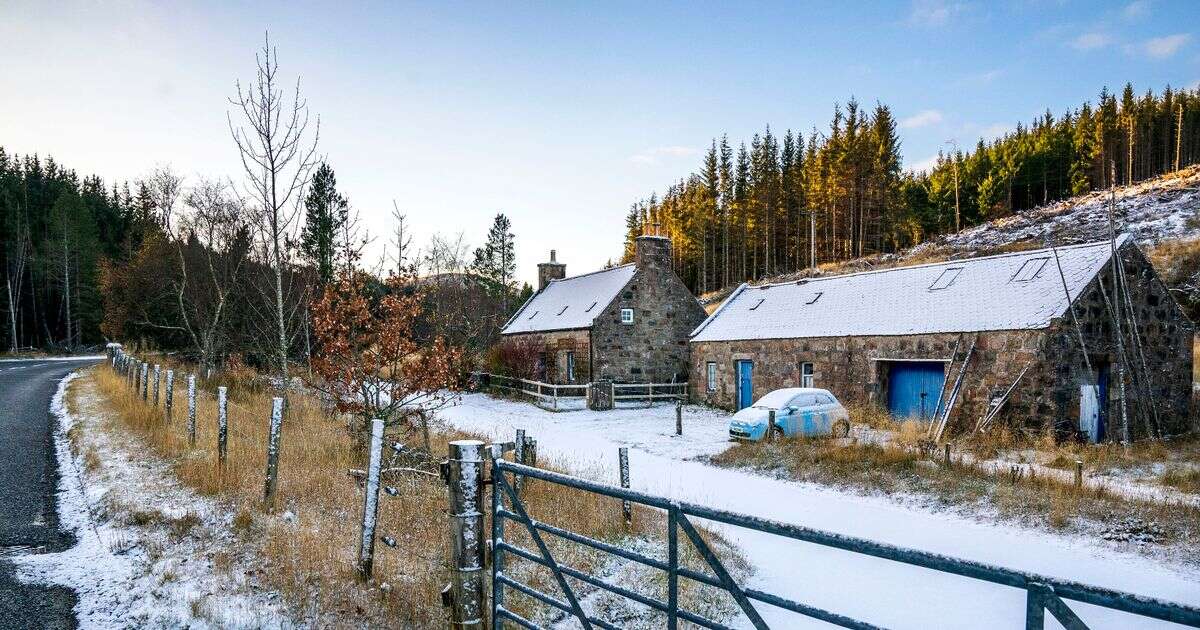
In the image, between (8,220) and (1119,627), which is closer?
(1119,627)

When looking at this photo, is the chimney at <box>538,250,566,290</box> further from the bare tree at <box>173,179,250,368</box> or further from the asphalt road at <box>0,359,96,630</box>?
the asphalt road at <box>0,359,96,630</box>

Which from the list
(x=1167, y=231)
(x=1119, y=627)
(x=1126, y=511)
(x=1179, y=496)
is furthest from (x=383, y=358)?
(x=1167, y=231)

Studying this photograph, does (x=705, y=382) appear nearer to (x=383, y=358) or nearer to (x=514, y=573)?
(x=383, y=358)

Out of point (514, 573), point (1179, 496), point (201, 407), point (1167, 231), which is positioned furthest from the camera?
point (1167, 231)

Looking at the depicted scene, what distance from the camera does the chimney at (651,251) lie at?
30.1 meters

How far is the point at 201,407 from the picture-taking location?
15.0 metres

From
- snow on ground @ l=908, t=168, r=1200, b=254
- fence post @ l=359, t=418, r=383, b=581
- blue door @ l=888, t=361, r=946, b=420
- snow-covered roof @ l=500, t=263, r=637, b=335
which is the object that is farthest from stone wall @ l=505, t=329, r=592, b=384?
snow on ground @ l=908, t=168, r=1200, b=254

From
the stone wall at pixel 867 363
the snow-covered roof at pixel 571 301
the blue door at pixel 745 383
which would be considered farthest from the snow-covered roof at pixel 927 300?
the snow-covered roof at pixel 571 301

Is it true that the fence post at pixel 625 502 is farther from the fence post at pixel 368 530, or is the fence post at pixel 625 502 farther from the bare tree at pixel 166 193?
the bare tree at pixel 166 193

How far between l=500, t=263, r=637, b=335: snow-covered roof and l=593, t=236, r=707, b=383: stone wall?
0.68 meters


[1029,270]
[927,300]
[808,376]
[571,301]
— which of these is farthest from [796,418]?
[571,301]

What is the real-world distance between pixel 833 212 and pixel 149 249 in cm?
5113

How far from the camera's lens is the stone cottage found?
2923 cm

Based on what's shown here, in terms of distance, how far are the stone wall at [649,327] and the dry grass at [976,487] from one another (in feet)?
45.4
